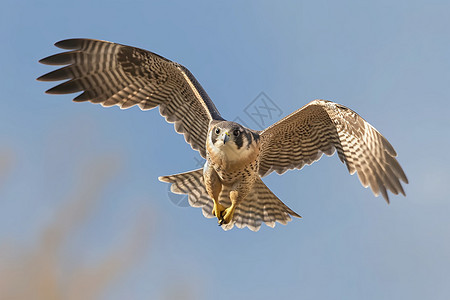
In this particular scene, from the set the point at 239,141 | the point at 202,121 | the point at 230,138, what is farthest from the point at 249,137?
the point at 202,121

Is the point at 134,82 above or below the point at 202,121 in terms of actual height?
above

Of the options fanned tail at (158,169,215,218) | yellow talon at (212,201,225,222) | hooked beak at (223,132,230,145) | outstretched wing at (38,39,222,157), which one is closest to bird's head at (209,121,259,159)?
hooked beak at (223,132,230,145)

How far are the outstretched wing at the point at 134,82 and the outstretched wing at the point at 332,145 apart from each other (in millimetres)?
1172

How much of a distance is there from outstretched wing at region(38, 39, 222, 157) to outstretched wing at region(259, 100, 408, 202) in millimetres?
1172

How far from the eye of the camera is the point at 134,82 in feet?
29.0

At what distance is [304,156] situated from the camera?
881 cm

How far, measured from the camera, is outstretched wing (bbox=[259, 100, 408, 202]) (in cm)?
750

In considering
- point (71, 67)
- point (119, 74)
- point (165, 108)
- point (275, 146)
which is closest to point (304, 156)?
point (275, 146)

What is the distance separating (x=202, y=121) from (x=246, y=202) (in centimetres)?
152

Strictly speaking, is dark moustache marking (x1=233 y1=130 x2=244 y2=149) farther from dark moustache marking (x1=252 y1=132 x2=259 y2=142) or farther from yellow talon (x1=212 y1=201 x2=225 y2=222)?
yellow talon (x1=212 y1=201 x2=225 y2=222)

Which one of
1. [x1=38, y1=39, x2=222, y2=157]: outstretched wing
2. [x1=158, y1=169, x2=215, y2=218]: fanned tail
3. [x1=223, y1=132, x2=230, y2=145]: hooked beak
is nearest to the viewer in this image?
[x1=223, y1=132, x2=230, y2=145]: hooked beak

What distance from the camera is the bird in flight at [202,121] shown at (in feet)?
26.0

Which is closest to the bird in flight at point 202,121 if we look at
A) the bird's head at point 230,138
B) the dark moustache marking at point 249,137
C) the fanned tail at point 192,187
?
the fanned tail at point 192,187

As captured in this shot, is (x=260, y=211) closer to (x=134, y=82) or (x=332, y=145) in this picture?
(x=332, y=145)
